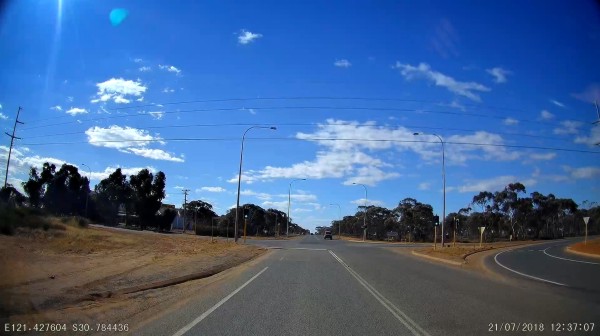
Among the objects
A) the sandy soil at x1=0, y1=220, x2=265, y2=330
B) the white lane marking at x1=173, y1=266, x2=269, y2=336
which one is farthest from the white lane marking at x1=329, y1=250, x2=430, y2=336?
the sandy soil at x1=0, y1=220, x2=265, y2=330

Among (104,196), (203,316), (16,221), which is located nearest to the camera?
(203,316)

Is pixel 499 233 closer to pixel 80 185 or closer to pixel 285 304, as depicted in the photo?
pixel 80 185

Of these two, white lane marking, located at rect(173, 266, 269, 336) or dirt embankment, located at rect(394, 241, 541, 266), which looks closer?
white lane marking, located at rect(173, 266, 269, 336)

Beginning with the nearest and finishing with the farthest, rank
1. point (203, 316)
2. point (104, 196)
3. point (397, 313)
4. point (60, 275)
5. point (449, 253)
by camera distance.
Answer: point (203, 316), point (397, 313), point (60, 275), point (449, 253), point (104, 196)

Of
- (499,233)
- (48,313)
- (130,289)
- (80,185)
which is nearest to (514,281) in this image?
(130,289)

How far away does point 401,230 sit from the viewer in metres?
108

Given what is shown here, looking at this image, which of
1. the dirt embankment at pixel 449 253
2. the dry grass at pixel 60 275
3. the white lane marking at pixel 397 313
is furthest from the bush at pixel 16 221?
the dirt embankment at pixel 449 253

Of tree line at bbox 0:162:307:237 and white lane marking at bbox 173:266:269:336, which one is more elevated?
tree line at bbox 0:162:307:237

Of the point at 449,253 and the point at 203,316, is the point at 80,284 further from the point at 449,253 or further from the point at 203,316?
the point at 449,253

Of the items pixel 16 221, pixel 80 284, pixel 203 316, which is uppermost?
pixel 16 221

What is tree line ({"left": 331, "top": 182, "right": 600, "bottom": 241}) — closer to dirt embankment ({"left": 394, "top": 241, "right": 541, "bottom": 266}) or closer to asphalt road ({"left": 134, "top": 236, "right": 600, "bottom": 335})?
dirt embankment ({"left": 394, "top": 241, "right": 541, "bottom": 266})

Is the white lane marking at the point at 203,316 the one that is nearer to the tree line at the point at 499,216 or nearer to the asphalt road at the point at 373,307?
the asphalt road at the point at 373,307

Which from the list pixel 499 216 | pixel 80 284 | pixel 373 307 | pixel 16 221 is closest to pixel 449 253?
pixel 373 307

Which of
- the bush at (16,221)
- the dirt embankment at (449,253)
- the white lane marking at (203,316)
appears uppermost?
the bush at (16,221)
